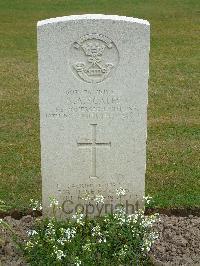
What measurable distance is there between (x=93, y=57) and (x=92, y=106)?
451 millimetres

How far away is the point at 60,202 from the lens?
608 centimetres

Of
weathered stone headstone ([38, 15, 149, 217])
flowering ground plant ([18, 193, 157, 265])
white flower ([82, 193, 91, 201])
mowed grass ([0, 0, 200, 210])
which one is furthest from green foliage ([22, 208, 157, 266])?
mowed grass ([0, 0, 200, 210])

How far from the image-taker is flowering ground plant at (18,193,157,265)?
525cm

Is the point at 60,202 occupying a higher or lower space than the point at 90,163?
lower

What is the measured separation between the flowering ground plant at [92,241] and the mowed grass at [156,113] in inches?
48.4

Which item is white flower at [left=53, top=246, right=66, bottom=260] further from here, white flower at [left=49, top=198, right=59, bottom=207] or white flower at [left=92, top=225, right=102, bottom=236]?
white flower at [left=49, top=198, right=59, bottom=207]

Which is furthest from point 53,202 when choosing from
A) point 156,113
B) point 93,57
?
point 156,113

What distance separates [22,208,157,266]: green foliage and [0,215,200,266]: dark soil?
141 mm

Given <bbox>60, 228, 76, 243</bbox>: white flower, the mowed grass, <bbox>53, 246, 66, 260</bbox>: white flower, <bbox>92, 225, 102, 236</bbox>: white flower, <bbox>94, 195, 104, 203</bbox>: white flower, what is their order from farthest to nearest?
the mowed grass
<bbox>94, 195, 104, 203</bbox>: white flower
<bbox>92, 225, 102, 236</bbox>: white flower
<bbox>60, 228, 76, 243</bbox>: white flower
<bbox>53, 246, 66, 260</bbox>: white flower

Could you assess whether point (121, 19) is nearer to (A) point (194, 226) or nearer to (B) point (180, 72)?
(A) point (194, 226)

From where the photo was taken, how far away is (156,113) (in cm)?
1039

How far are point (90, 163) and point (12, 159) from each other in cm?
259

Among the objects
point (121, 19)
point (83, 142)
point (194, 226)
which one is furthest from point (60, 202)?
point (121, 19)

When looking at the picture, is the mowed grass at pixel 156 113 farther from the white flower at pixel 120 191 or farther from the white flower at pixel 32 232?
the white flower at pixel 32 232
